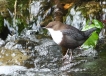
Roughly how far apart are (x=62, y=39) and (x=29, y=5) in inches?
147

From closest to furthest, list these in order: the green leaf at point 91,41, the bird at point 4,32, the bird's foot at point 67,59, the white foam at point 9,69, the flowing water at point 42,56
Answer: the flowing water at point 42,56, the white foam at point 9,69, the bird's foot at point 67,59, the green leaf at point 91,41, the bird at point 4,32

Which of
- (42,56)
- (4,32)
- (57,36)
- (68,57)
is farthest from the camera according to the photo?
(4,32)

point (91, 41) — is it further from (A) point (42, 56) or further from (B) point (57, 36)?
(A) point (42, 56)

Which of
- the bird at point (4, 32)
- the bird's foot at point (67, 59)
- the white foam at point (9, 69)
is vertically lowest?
the white foam at point (9, 69)

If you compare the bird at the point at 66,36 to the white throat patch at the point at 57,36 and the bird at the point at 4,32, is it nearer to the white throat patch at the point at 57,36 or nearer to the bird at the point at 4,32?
the white throat patch at the point at 57,36

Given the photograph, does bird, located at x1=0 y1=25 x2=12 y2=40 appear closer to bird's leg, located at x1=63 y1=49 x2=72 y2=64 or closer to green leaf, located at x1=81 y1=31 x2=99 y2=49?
bird's leg, located at x1=63 y1=49 x2=72 y2=64

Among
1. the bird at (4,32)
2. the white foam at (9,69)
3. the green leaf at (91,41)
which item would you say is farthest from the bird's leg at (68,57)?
the bird at (4,32)

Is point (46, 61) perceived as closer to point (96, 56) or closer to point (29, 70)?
point (29, 70)

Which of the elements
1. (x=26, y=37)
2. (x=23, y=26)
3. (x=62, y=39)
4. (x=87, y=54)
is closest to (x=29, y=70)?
(x=62, y=39)

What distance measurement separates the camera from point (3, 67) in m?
6.49

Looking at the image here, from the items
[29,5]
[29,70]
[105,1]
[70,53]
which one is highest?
[29,5]

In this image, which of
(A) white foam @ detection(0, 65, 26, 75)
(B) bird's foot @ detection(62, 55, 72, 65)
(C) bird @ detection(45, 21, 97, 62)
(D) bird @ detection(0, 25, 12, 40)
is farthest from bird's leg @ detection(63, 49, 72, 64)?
(D) bird @ detection(0, 25, 12, 40)

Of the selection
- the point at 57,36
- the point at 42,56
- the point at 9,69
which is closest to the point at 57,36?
the point at 57,36

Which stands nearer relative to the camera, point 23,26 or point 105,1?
point 105,1
